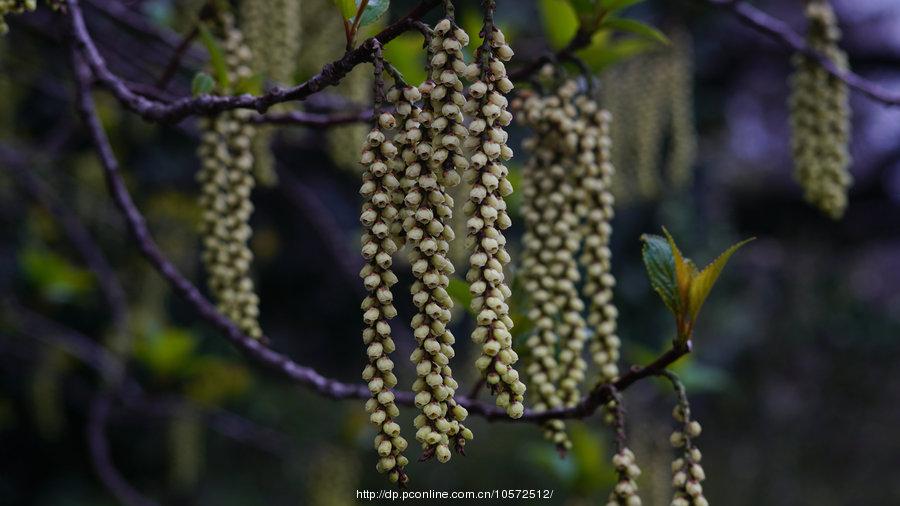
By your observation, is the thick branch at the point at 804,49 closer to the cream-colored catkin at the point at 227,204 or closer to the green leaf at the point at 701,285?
the green leaf at the point at 701,285

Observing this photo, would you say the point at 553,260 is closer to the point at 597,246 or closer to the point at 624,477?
the point at 597,246

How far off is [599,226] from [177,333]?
2.81 m

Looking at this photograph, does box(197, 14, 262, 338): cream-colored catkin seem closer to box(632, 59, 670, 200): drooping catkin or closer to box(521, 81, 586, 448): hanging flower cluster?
box(521, 81, 586, 448): hanging flower cluster

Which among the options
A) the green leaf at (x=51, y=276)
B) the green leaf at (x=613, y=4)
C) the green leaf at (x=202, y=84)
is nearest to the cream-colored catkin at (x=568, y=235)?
the green leaf at (x=613, y=4)

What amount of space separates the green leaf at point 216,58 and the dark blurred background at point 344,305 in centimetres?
57

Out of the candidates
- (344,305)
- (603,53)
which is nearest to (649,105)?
(603,53)

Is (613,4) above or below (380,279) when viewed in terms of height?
above

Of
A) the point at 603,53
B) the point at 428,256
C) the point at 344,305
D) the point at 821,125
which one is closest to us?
the point at 428,256

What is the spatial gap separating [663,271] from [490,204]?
18.2 inches

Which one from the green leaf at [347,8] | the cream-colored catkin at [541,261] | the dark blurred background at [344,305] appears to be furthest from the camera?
the dark blurred background at [344,305]

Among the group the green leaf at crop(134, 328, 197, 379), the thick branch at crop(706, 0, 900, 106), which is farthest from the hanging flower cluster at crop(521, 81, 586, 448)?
the green leaf at crop(134, 328, 197, 379)

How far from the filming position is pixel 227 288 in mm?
1525

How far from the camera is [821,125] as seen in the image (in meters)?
1.91

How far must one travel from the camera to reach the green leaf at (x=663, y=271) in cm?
126
